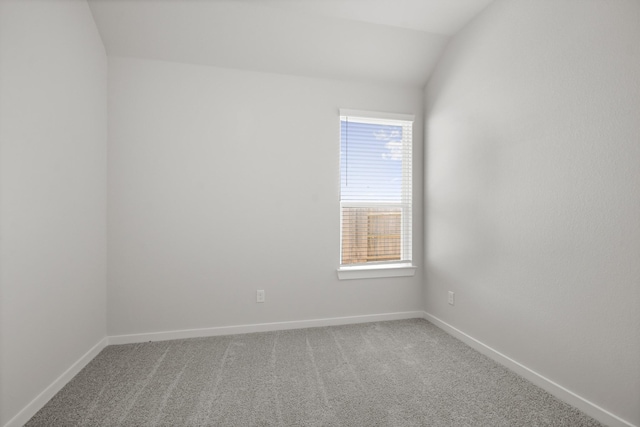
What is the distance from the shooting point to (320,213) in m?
2.83

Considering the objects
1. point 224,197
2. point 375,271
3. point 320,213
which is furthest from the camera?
point 375,271

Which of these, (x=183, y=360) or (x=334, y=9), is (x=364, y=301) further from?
(x=334, y=9)

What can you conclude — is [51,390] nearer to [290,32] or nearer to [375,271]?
[375,271]

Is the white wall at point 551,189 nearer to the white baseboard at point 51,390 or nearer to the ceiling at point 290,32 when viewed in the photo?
the ceiling at point 290,32

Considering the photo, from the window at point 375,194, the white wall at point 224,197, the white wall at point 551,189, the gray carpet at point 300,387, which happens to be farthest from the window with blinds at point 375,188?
the gray carpet at point 300,387

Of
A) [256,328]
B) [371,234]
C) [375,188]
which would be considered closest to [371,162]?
[375,188]

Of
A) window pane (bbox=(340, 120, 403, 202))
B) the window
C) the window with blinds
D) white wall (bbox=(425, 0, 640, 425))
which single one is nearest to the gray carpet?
white wall (bbox=(425, 0, 640, 425))

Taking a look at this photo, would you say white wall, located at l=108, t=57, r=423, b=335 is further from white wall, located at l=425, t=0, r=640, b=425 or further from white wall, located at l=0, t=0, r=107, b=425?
white wall, located at l=425, t=0, r=640, b=425

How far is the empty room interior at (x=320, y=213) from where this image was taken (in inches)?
60.3

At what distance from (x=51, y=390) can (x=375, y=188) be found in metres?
2.84

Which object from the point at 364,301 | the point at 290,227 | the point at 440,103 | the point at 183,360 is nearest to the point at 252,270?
the point at 290,227

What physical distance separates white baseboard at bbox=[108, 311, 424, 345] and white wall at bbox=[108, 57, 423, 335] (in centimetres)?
5

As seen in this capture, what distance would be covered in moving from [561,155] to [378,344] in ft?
6.10

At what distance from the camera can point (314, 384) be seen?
6.06 ft
